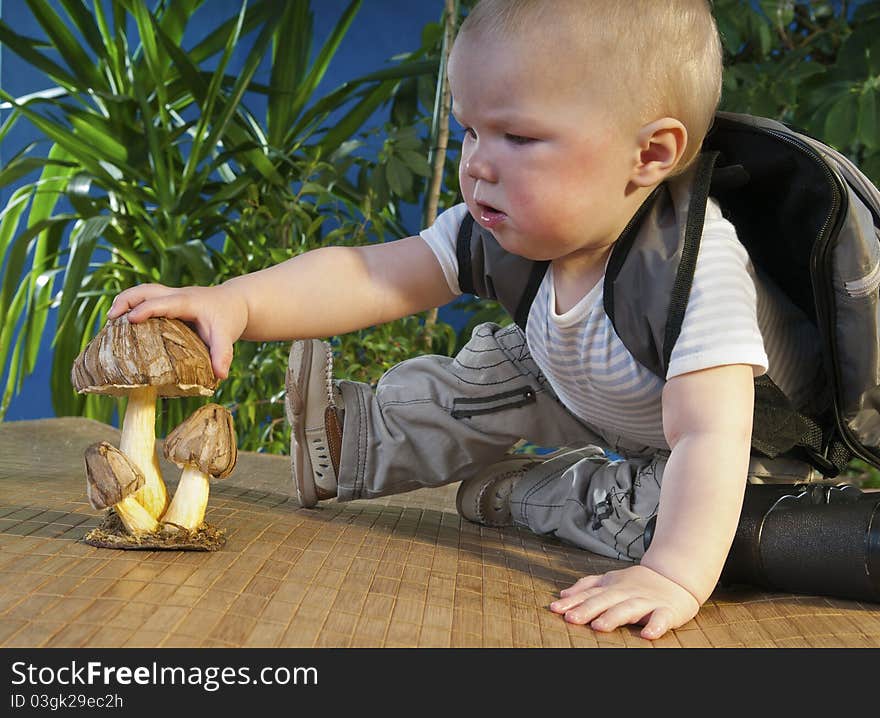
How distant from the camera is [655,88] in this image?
680 mm

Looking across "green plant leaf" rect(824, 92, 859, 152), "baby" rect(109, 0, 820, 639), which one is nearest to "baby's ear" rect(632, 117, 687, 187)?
"baby" rect(109, 0, 820, 639)

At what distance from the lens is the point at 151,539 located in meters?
0.66

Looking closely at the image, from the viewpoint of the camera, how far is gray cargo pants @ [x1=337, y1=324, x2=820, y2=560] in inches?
37.1

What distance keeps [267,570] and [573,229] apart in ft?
1.06

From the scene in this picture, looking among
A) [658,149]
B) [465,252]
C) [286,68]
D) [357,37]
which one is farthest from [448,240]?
[357,37]

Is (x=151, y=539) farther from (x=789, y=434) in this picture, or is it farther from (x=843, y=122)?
(x=843, y=122)

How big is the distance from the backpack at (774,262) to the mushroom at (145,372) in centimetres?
30

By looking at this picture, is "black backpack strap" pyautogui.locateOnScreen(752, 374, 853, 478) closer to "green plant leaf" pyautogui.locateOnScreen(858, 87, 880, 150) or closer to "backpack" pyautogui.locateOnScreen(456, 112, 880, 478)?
"backpack" pyautogui.locateOnScreen(456, 112, 880, 478)

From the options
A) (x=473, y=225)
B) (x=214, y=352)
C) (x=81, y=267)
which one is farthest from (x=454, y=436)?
(x=81, y=267)

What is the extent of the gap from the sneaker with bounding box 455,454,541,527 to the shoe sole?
0.15m

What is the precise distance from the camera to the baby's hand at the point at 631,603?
586 mm

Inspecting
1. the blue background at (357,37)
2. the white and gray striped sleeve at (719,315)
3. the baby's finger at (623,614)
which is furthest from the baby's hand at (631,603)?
the blue background at (357,37)

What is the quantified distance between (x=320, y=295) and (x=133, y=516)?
0.88ft

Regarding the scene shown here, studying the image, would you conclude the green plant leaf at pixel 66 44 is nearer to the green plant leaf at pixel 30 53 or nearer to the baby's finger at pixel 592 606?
the green plant leaf at pixel 30 53
